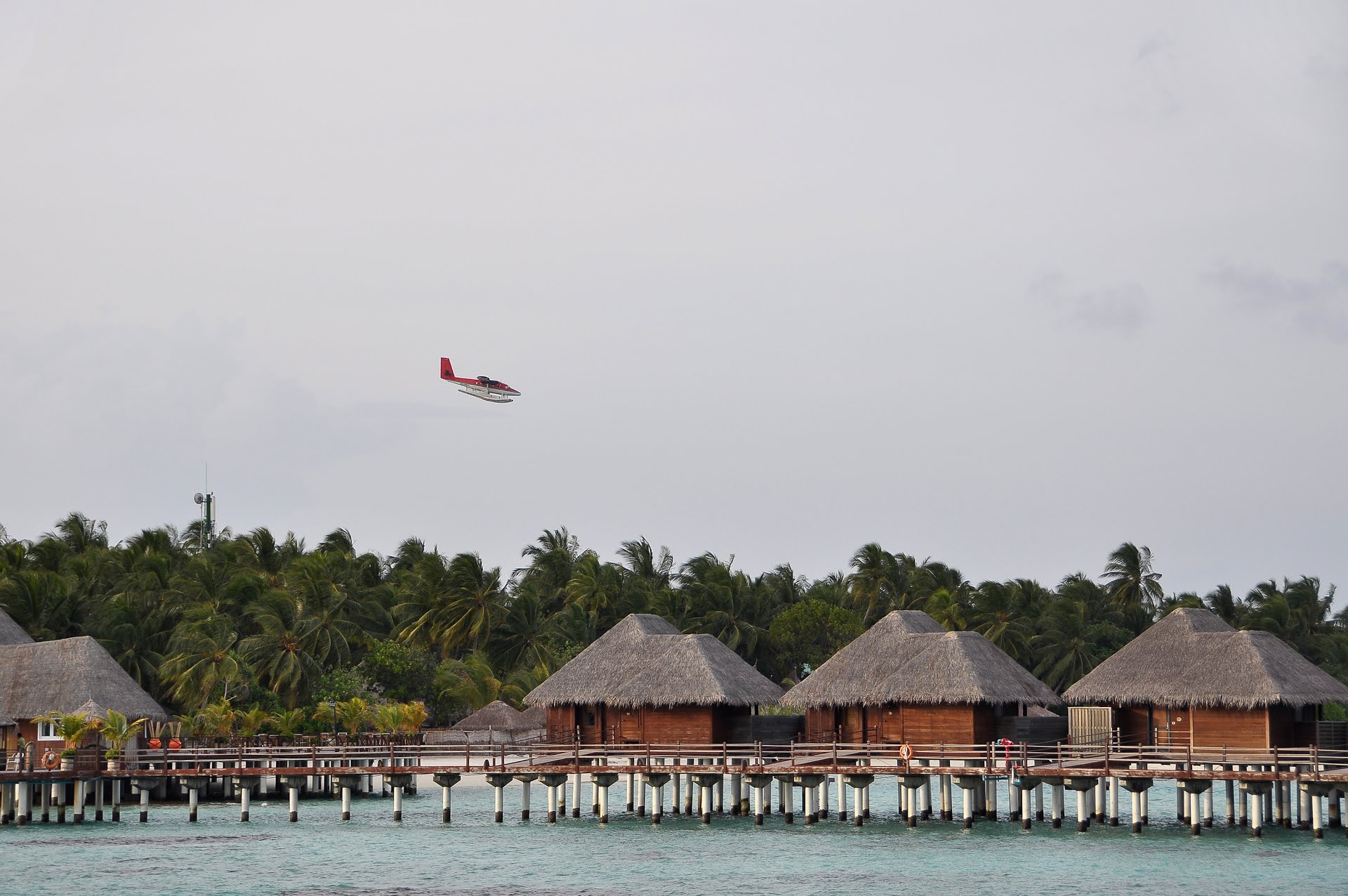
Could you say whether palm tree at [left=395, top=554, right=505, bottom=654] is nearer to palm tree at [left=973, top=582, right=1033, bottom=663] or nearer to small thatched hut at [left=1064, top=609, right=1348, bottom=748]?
palm tree at [left=973, top=582, right=1033, bottom=663]

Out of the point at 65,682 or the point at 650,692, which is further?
the point at 65,682

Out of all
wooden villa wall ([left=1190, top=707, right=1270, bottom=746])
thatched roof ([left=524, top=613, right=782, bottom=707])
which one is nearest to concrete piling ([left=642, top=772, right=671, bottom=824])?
thatched roof ([left=524, top=613, right=782, bottom=707])

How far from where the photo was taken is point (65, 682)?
5059 centimetres

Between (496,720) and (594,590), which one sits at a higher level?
(594,590)

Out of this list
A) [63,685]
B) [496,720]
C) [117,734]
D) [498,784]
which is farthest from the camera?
[496,720]

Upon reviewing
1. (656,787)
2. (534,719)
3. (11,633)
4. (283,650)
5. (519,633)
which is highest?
(519,633)

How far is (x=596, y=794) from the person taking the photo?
44.4 m

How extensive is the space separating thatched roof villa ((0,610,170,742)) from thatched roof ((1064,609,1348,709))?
A: 1074 inches

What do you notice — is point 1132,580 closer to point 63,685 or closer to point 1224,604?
point 1224,604

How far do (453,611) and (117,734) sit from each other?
29.5 m

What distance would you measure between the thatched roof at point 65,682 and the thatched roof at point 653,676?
12354 millimetres

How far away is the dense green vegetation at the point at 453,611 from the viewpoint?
207 ft

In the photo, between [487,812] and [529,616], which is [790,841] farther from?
[529,616]

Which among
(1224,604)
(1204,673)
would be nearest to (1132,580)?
(1224,604)
